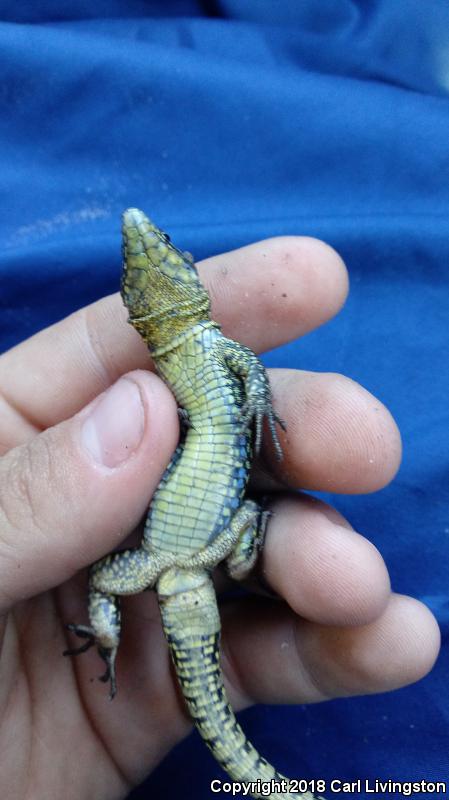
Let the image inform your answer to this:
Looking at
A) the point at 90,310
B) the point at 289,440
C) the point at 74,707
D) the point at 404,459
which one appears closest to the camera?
the point at 289,440

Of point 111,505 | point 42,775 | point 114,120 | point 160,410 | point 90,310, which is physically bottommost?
point 42,775

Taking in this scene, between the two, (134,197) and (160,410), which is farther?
(134,197)

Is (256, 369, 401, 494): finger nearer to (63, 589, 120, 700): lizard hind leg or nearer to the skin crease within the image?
the skin crease

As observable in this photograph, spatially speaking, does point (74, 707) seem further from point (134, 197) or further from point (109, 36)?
point (109, 36)

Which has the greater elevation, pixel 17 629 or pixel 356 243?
pixel 356 243

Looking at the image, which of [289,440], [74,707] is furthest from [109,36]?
[74,707]

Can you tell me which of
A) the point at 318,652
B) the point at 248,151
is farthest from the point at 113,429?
the point at 248,151
